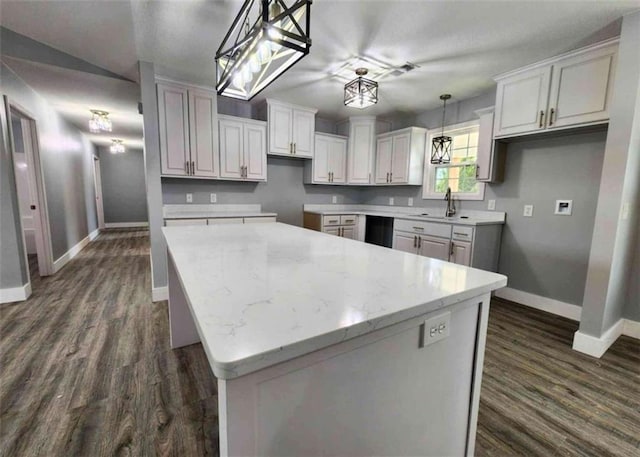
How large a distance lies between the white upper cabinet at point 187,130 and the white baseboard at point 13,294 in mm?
1911

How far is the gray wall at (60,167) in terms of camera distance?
3385mm

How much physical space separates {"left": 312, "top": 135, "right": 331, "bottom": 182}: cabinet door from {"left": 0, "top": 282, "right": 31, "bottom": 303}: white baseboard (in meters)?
3.67

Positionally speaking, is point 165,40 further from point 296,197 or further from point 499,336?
point 499,336

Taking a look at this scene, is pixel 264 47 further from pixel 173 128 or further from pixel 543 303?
pixel 543 303

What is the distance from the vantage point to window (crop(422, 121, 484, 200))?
3.64 metres

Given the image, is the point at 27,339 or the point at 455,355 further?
the point at 27,339

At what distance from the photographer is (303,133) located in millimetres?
4180

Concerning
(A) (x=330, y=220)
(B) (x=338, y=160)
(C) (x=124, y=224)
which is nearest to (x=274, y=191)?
(A) (x=330, y=220)

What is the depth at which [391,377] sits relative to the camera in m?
0.83

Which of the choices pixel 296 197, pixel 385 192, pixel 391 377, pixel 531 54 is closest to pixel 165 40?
pixel 296 197

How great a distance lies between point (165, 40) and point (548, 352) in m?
4.01

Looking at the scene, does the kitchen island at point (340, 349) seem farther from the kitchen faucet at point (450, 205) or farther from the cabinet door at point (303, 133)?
the cabinet door at point (303, 133)

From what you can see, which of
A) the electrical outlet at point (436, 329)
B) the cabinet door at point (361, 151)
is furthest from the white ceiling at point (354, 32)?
the electrical outlet at point (436, 329)

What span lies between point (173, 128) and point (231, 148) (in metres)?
0.69
